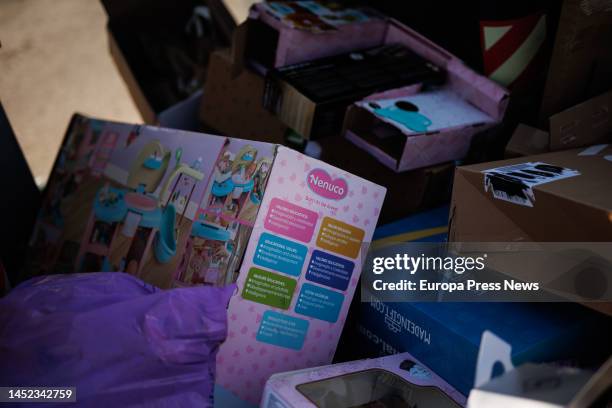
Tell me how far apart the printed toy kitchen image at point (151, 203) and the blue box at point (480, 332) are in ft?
1.31

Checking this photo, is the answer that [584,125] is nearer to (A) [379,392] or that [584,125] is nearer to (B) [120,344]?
(A) [379,392]

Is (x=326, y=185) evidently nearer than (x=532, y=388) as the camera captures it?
No

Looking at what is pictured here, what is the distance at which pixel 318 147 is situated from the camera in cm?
180

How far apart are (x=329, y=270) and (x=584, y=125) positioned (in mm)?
690

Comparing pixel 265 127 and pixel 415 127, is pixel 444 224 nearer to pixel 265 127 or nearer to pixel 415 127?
pixel 415 127

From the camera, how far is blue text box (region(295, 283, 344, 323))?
145 centimetres

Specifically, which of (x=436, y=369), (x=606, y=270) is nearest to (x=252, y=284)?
Answer: (x=436, y=369)

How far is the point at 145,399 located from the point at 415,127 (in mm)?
870

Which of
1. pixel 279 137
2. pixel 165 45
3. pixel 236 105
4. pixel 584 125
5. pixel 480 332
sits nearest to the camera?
pixel 480 332

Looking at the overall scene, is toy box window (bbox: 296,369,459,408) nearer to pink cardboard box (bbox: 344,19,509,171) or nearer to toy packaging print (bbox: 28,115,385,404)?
toy packaging print (bbox: 28,115,385,404)

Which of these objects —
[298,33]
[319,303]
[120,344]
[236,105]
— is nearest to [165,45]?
[236,105]

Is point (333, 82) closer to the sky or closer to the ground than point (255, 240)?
closer to the sky

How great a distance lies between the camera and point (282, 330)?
1450 mm

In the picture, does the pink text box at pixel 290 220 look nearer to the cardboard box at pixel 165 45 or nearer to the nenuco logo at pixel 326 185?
the nenuco logo at pixel 326 185
